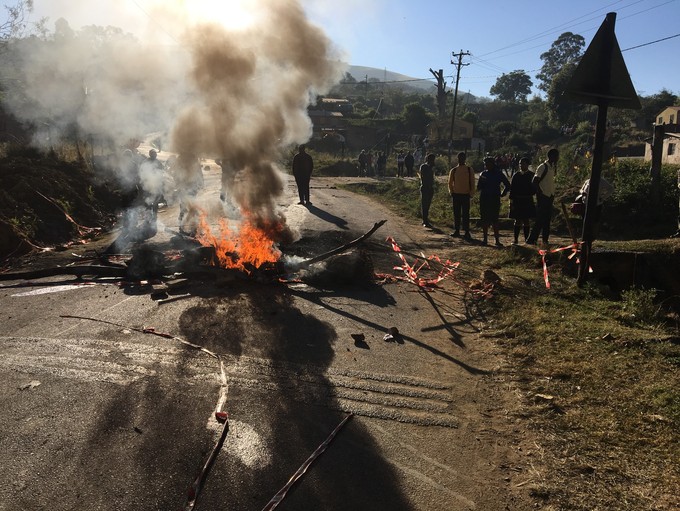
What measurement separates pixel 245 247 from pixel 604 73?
544 centimetres

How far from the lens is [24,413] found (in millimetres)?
3732

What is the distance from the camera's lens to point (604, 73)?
557cm

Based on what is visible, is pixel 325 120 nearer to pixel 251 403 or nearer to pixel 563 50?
pixel 251 403

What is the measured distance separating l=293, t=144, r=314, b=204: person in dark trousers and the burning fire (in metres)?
6.28

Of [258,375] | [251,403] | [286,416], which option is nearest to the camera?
[286,416]

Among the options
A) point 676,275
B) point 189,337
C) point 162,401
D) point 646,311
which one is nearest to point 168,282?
point 189,337

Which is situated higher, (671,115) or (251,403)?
(671,115)

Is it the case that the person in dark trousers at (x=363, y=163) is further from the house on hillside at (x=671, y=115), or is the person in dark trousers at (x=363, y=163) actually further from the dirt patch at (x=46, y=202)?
the house on hillside at (x=671, y=115)

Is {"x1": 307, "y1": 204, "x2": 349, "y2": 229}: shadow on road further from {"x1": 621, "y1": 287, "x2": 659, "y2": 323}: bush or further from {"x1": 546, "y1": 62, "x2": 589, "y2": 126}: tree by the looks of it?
{"x1": 546, "y1": 62, "x2": 589, "y2": 126}: tree

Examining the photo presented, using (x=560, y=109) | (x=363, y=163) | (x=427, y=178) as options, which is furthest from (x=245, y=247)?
(x=560, y=109)

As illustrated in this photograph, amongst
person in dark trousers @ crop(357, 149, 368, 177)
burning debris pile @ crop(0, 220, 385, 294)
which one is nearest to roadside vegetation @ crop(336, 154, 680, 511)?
burning debris pile @ crop(0, 220, 385, 294)

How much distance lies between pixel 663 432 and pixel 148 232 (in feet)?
33.3

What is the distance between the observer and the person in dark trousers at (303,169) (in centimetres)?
1476

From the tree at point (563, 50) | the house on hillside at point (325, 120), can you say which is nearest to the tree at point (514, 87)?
the tree at point (563, 50)
